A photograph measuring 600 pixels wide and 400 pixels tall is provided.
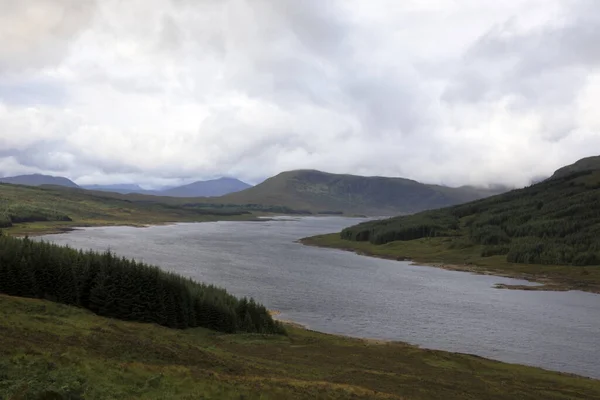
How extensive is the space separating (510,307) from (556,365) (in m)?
42.9

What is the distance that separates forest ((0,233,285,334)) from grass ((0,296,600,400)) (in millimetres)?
4903

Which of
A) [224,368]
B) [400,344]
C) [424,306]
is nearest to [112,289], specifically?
[224,368]

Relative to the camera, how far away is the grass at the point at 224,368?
2925cm

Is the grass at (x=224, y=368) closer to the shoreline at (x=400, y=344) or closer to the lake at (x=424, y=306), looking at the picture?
the shoreline at (x=400, y=344)

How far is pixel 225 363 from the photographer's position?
4288 centimetres

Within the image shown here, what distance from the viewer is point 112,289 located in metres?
69.3

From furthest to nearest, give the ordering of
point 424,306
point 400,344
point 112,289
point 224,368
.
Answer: point 424,306
point 400,344
point 112,289
point 224,368

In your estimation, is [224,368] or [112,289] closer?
[224,368]

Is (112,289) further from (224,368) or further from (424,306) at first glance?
(424,306)

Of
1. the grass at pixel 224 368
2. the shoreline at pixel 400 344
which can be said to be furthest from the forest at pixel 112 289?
the shoreline at pixel 400 344

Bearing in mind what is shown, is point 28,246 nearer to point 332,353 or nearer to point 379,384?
point 332,353

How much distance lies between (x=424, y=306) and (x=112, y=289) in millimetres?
70495

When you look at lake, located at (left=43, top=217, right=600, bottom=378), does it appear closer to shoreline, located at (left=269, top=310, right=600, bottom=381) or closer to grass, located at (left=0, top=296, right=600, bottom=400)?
shoreline, located at (left=269, top=310, right=600, bottom=381)

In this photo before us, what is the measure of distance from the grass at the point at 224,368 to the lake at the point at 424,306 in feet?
42.9
